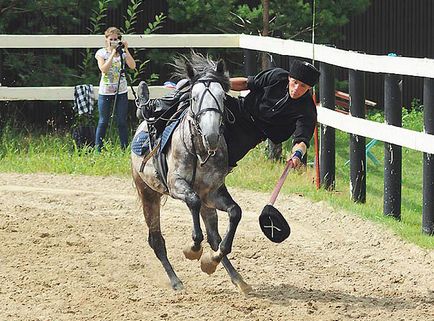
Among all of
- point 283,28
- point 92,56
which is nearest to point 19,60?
point 92,56

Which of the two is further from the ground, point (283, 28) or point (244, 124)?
point (244, 124)

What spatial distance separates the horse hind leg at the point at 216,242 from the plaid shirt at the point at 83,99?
5.92 meters

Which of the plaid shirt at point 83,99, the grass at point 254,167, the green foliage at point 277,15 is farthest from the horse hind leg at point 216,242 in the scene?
the green foliage at point 277,15

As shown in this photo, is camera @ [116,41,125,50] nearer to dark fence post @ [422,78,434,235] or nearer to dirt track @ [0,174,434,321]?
dirt track @ [0,174,434,321]

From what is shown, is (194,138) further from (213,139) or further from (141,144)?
(141,144)

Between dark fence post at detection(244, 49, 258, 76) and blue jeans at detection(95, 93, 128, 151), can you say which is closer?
blue jeans at detection(95, 93, 128, 151)

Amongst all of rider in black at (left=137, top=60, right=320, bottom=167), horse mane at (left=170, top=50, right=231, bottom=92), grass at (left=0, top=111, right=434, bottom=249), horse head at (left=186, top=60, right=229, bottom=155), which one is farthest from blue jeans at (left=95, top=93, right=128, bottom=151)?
horse head at (left=186, top=60, right=229, bottom=155)

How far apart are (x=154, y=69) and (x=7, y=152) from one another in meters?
3.48

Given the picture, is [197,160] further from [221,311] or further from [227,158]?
[221,311]

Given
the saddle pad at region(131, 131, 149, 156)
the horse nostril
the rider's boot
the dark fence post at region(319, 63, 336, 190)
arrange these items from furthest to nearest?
the dark fence post at region(319, 63, 336, 190) → the saddle pad at region(131, 131, 149, 156) → the rider's boot → the horse nostril

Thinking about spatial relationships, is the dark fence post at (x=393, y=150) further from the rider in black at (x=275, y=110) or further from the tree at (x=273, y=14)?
the tree at (x=273, y=14)

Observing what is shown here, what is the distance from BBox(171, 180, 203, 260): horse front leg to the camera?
807 cm

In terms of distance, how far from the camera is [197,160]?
8.23m

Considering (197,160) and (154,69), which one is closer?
(197,160)
